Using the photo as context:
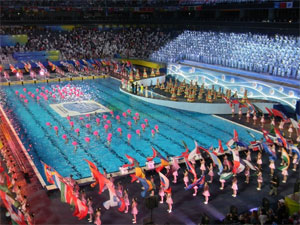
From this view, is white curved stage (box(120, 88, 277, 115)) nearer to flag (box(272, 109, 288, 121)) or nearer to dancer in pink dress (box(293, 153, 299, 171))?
flag (box(272, 109, 288, 121))

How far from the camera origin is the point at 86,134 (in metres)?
19.4

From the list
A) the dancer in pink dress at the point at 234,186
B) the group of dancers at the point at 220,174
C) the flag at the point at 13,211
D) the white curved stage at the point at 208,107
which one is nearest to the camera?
the flag at the point at 13,211

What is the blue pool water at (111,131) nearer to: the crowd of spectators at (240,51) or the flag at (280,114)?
the flag at (280,114)

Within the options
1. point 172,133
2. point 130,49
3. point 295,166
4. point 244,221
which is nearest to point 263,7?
point 130,49

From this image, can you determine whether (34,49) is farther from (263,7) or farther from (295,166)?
(295,166)

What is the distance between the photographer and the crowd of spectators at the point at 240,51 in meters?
25.8

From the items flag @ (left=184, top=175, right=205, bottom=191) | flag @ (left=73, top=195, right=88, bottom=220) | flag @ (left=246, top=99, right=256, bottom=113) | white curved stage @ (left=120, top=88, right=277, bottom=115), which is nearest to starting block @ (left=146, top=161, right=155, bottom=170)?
flag @ (left=184, top=175, right=205, bottom=191)

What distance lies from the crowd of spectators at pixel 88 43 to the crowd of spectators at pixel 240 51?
4.88 metres

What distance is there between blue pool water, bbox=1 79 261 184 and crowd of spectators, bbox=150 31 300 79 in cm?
720

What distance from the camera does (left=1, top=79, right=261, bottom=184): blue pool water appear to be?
16183 millimetres

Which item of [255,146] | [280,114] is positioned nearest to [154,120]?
[255,146]

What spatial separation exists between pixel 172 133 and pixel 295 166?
7.08 metres

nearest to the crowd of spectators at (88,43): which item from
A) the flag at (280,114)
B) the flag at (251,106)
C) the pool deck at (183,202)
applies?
the flag at (251,106)

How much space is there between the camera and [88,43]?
156ft
